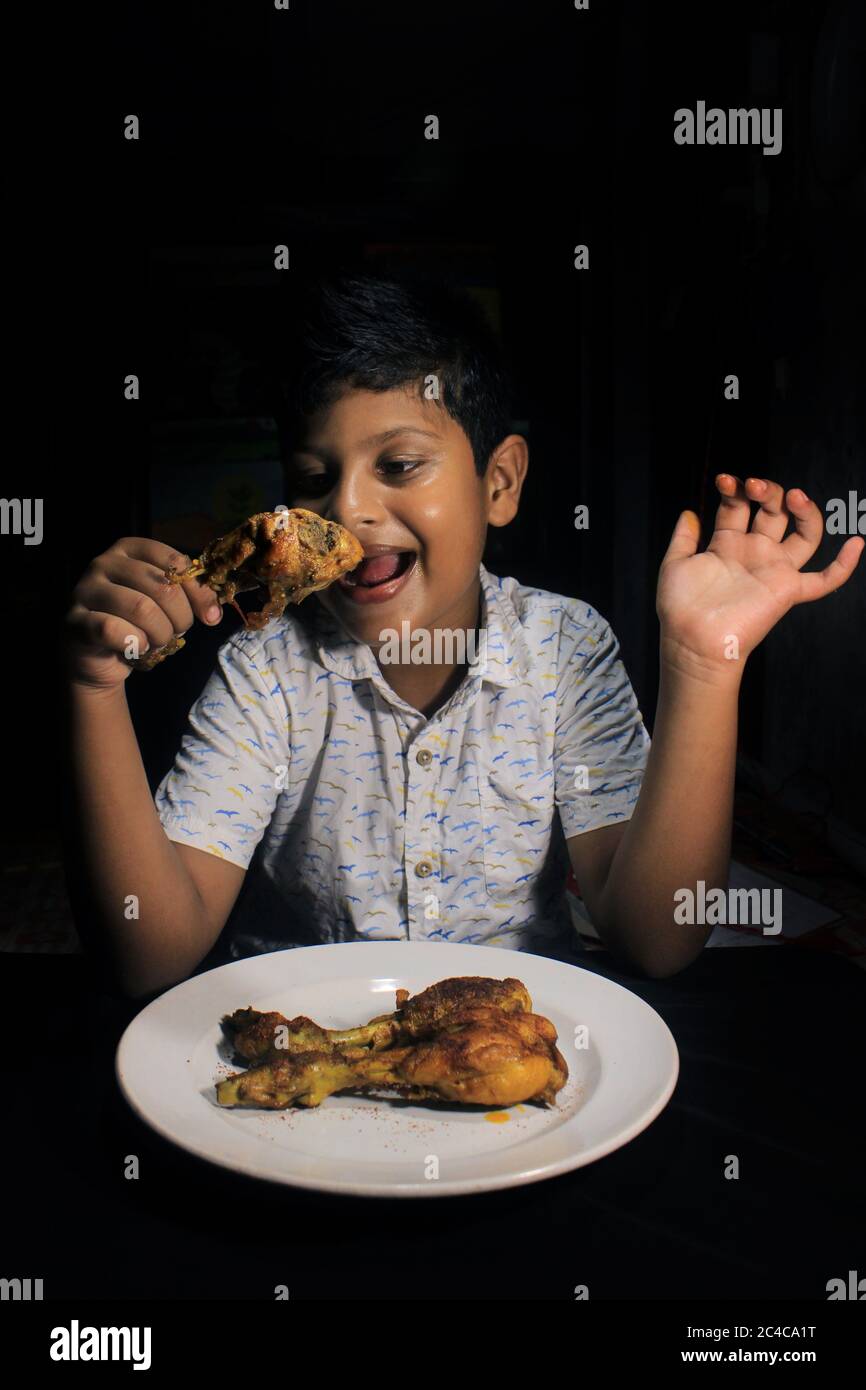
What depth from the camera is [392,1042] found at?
0.88m

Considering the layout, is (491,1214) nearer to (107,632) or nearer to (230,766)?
(107,632)

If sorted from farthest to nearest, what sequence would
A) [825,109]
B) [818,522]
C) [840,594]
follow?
[840,594] → [825,109] → [818,522]

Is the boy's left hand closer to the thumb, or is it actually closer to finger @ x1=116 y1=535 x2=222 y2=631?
the thumb

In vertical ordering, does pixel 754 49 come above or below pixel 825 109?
above

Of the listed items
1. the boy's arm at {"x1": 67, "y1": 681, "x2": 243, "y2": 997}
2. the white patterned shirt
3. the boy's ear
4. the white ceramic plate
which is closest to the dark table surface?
the white ceramic plate

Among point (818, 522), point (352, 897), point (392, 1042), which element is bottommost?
point (352, 897)

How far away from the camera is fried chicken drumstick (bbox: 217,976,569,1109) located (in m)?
0.78

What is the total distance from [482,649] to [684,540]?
0.44 m

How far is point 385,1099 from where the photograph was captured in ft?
2.65

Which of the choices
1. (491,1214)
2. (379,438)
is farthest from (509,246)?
(491,1214)
